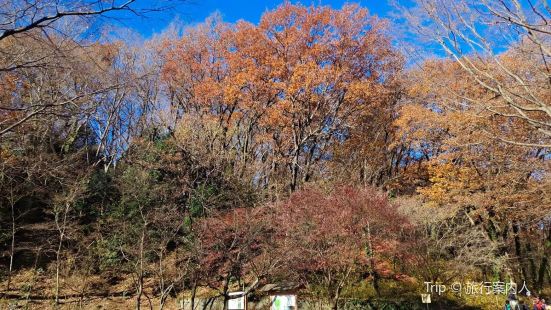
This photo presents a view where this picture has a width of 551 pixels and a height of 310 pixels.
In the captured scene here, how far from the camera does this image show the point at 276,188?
56.5ft

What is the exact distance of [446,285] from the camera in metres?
16.0

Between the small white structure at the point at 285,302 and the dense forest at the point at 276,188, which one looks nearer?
the small white structure at the point at 285,302

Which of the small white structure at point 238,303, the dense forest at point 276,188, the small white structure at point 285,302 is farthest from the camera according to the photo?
the dense forest at point 276,188

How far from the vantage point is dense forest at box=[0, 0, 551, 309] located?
41.9 ft

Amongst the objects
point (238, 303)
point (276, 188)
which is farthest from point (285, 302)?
point (276, 188)

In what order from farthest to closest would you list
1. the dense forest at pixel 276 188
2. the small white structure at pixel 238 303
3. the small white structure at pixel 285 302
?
the dense forest at pixel 276 188 < the small white structure at pixel 285 302 < the small white structure at pixel 238 303

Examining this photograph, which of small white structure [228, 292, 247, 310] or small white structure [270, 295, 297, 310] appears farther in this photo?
small white structure [270, 295, 297, 310]

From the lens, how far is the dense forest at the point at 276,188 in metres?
12.8

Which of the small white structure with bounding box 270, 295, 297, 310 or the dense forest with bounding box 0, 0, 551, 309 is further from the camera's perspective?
the dense forest with bounding box 0, 0, 551, 309

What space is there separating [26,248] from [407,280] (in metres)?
14.0

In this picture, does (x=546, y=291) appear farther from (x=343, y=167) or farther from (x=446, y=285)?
(x=343, y=167)

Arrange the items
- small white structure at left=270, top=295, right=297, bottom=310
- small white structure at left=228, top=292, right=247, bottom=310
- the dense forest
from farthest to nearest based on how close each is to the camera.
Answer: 1. the dense forest
2. small white structure at left=270, top=295, right=297, bottom=310
3. small white structure at left=228, top=292, right=247, bottom=310

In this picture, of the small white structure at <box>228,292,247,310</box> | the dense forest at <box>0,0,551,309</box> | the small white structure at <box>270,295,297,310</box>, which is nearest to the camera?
the small white structure at <box>228,292,247,310</box>

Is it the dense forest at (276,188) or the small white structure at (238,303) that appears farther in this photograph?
the dense forest at (276,188)
